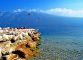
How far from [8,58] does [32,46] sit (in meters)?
14.0

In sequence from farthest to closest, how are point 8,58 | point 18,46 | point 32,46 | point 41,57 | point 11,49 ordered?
point 32,46
point 41,57
point 18,46
point 11,49
point 8,58

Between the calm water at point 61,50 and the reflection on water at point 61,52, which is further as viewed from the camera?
the calm water at point 61,50

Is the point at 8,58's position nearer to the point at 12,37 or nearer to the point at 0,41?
the point at 0,41

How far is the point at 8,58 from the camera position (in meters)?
29.8

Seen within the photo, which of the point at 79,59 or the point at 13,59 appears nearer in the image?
the point at 13,59

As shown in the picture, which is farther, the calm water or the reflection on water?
the calm water

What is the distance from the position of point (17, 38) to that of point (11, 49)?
7.55 metres

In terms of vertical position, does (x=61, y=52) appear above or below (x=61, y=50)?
above

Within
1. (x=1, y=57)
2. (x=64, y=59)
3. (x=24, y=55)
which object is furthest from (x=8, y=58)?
(x=64, y=59)

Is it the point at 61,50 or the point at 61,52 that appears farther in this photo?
the point at 61,50

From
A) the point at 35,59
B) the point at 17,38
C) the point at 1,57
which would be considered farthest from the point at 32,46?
the point at 1,57

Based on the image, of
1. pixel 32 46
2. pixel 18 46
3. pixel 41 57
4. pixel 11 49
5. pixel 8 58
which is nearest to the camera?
pixel 8 58

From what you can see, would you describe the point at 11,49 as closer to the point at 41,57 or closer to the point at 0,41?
the point at 0,41

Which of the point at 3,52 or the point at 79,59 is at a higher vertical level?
the point at 3,52
